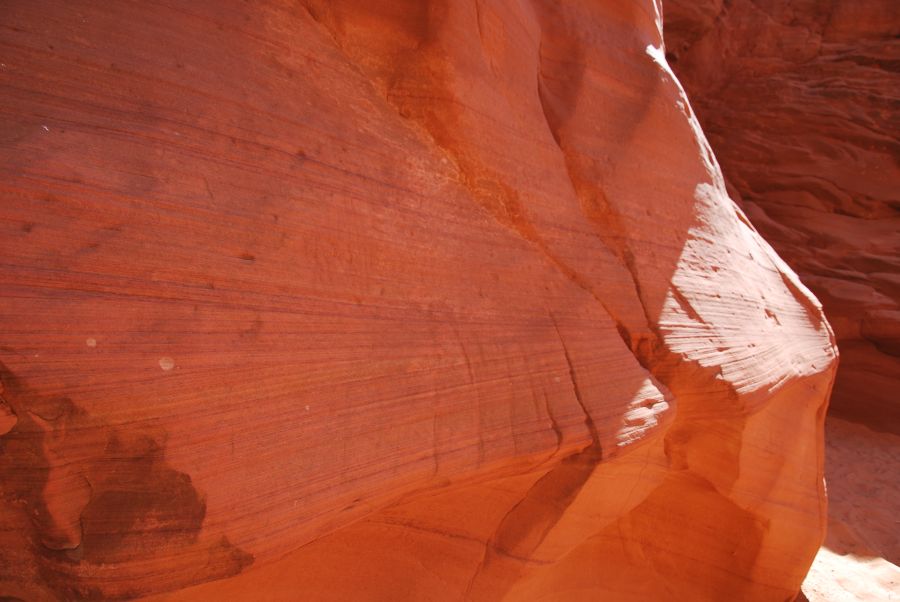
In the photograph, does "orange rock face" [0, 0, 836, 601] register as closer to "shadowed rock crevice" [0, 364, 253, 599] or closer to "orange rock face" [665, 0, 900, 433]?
"shadowed rock crevice" [0, 364, 253, 599]

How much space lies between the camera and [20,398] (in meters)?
1.27

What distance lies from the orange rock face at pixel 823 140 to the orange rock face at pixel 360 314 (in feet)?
17.9

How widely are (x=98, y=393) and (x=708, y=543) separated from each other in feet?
11.6

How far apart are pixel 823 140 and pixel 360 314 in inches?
380

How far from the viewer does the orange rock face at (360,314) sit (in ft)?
4.48

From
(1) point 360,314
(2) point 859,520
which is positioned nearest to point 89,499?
(1) point 360,314

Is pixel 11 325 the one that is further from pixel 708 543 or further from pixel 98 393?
pixel 708 543

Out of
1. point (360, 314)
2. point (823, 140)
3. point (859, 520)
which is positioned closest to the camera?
point (360, 314)

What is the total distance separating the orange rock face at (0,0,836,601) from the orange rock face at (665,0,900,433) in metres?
5.45

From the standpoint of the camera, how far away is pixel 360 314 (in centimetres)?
183

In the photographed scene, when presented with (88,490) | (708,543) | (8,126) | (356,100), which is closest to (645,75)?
(356,100)

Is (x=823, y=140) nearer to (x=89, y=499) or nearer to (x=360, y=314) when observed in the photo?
(x=360, y=314)

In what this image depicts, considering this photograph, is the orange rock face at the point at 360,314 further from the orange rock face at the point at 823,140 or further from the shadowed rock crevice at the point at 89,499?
the orange rock face at the point at 823,140

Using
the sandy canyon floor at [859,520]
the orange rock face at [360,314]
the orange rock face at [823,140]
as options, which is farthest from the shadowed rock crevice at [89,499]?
the orange rock face at [823,140]
